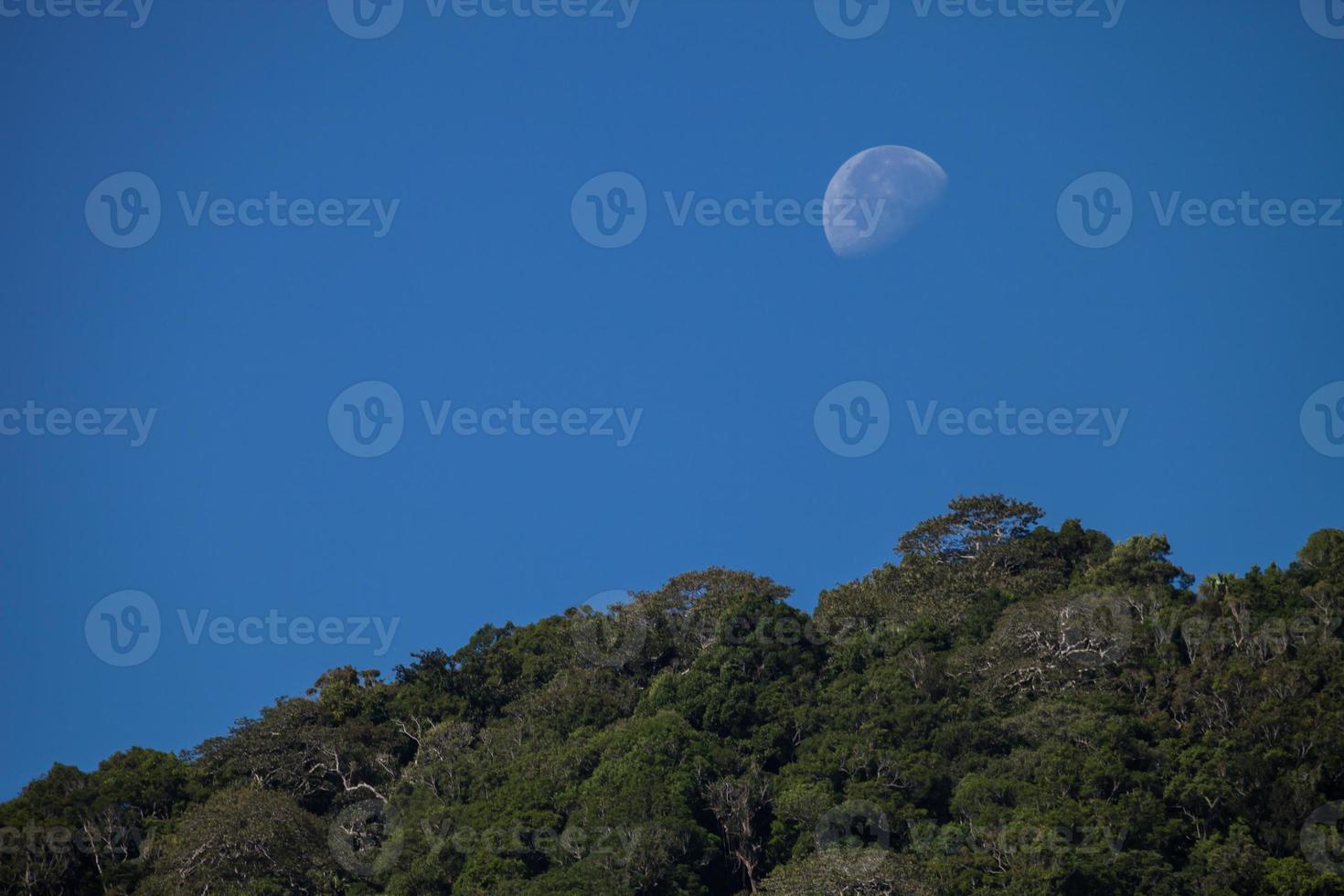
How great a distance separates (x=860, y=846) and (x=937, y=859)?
2509 millimetres

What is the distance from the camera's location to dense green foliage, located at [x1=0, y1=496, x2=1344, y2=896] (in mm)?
44656

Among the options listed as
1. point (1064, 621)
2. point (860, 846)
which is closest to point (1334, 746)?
point (1064, 621)

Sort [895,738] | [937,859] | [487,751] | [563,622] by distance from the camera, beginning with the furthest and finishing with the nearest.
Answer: [563,622], [487,751], [895,738], [937,859]

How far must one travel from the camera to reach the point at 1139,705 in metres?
50.5

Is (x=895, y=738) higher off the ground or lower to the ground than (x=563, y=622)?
lower

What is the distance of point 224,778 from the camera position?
54906 mm

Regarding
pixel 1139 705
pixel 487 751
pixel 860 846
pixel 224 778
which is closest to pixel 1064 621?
pixel 1139 705

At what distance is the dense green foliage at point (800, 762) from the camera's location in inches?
1758

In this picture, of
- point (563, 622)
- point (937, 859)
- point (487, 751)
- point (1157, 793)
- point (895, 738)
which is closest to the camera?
point (937, 859)

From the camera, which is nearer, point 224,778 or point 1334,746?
point 1334,746

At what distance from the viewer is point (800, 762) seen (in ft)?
162

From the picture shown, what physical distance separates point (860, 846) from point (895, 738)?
5297 mm

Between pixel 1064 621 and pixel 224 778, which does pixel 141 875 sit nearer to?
pixel 224 778

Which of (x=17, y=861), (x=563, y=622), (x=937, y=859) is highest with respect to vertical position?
(x=563, y=622)
